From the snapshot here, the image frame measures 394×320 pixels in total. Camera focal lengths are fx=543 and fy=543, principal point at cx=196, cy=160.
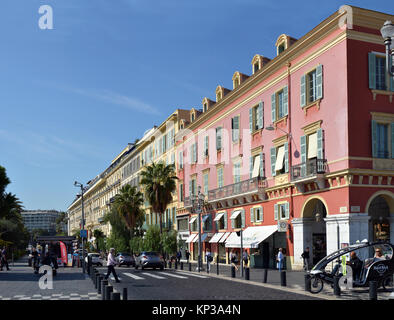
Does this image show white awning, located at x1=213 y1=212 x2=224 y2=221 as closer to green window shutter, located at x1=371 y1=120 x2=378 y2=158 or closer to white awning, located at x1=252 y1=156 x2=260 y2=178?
white awning, located at x1=252 y1=156 x2=260 y2=178

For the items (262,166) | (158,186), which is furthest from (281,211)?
(158,186)

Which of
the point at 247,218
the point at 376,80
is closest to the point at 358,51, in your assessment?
the point at 376,80

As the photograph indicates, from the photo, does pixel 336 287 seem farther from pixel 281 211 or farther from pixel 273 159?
pixel 273 159

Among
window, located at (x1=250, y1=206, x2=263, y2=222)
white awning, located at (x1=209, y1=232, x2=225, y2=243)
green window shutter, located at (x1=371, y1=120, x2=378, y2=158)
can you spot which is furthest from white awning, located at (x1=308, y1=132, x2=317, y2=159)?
white awning, located at (x1=209, y1=232, x2=225, y2=243)

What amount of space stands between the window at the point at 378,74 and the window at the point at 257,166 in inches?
434

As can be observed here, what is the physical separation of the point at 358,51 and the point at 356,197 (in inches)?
309

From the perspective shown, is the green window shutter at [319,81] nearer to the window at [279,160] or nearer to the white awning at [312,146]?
the white awning at [312,146]

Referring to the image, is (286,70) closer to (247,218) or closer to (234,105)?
(234,105)

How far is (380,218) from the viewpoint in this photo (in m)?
30.9

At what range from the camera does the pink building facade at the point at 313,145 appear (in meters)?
28.9

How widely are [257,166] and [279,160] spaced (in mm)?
3885

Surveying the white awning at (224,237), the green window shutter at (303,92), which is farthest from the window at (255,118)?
the white awning at (224,237)

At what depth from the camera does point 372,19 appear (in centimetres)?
2961

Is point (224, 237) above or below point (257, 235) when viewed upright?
below
